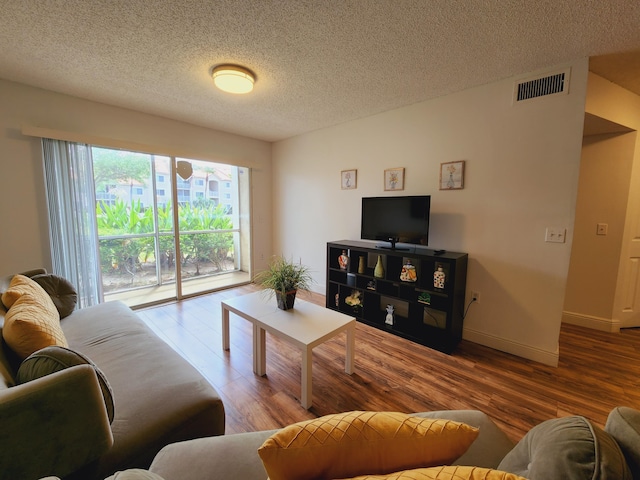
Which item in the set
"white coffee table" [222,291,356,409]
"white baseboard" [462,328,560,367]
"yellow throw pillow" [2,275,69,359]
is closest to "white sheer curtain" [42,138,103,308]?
"yellow throw pillow" [2,275,69,359]

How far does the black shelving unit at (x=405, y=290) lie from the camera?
2473 mm

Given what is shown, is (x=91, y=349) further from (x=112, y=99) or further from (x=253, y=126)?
(x=253, y=126)

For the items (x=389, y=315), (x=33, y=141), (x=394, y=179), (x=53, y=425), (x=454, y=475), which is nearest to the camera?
(x=454, y=475)

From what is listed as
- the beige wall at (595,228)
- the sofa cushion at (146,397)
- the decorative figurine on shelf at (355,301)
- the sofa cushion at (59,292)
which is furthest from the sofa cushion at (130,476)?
the beige wall at (595,228)

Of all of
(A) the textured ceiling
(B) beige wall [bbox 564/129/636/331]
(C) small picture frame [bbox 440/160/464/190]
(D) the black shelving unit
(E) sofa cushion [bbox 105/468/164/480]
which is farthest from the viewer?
(B) beige wall [bbox 564/129/636/331]

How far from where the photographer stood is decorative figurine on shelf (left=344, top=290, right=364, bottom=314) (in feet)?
10.5

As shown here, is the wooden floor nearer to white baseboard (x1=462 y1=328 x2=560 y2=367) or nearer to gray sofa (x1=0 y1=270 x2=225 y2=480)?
white baseboard (x1=462 y1=328 x2=560 y2=367)

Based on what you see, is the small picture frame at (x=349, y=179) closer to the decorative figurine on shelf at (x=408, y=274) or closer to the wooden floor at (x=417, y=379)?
the decorative figurine on shelf at (x=408, y=274)

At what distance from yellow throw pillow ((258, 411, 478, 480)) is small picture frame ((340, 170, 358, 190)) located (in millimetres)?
3064

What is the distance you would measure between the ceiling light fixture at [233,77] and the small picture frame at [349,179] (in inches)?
65.1

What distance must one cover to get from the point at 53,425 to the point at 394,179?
313 centimetres

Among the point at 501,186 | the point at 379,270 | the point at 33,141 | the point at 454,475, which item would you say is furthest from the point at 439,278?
the point at 33,141

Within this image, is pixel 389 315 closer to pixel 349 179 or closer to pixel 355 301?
pixel 355 301

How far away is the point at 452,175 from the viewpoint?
2.66 metres
